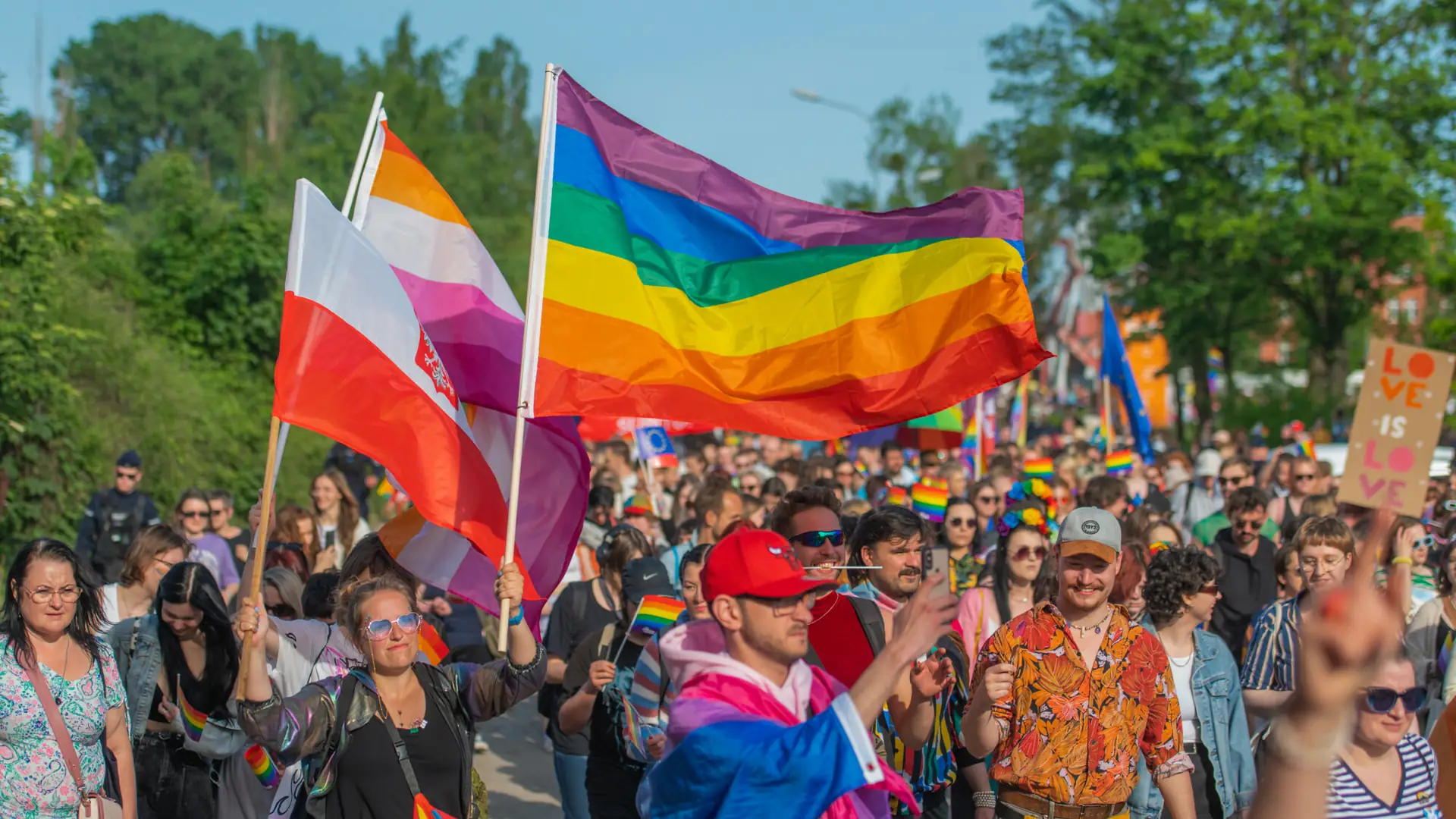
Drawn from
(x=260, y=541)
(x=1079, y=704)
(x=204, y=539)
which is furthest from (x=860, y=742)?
(x=204, y=539)

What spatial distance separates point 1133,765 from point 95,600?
3691 mm

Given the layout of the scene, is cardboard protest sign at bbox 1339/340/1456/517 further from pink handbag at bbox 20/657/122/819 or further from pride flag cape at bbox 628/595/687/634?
pink handbag at bbox 20/657/122/819

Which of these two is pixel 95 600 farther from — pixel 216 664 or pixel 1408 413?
pixel 1408 413

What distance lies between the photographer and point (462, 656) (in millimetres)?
7926

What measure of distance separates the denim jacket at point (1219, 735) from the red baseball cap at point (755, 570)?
2.73 metres

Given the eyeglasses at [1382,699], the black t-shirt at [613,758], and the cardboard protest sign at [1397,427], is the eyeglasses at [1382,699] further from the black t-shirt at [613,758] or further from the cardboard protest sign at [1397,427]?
the cardboard protest sign at [1397,427]

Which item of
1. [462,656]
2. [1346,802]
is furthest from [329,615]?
[1346,802]

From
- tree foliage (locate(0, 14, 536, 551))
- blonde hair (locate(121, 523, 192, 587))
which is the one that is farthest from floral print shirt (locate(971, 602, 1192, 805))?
tree foliage (locate(0, 14, 536, 551))

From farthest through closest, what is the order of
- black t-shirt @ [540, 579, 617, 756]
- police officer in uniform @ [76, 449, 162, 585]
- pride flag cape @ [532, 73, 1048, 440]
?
police officer in uniform @ [76, 449, 162, 585] → black t-shirt @ [540, 579, 617, 756] → pride flag cape @ [532, 73, 1048, 440]

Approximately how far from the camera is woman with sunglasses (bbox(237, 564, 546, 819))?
14.5 ft

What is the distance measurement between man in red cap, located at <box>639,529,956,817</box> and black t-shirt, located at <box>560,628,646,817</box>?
2.05 meters

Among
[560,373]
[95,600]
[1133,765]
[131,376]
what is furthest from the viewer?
[131,376]

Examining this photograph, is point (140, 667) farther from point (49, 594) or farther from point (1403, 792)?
point (1403, 792)

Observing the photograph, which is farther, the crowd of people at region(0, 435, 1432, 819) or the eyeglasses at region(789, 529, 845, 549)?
the eyeglasses at region(789, 529, 845, 549)
